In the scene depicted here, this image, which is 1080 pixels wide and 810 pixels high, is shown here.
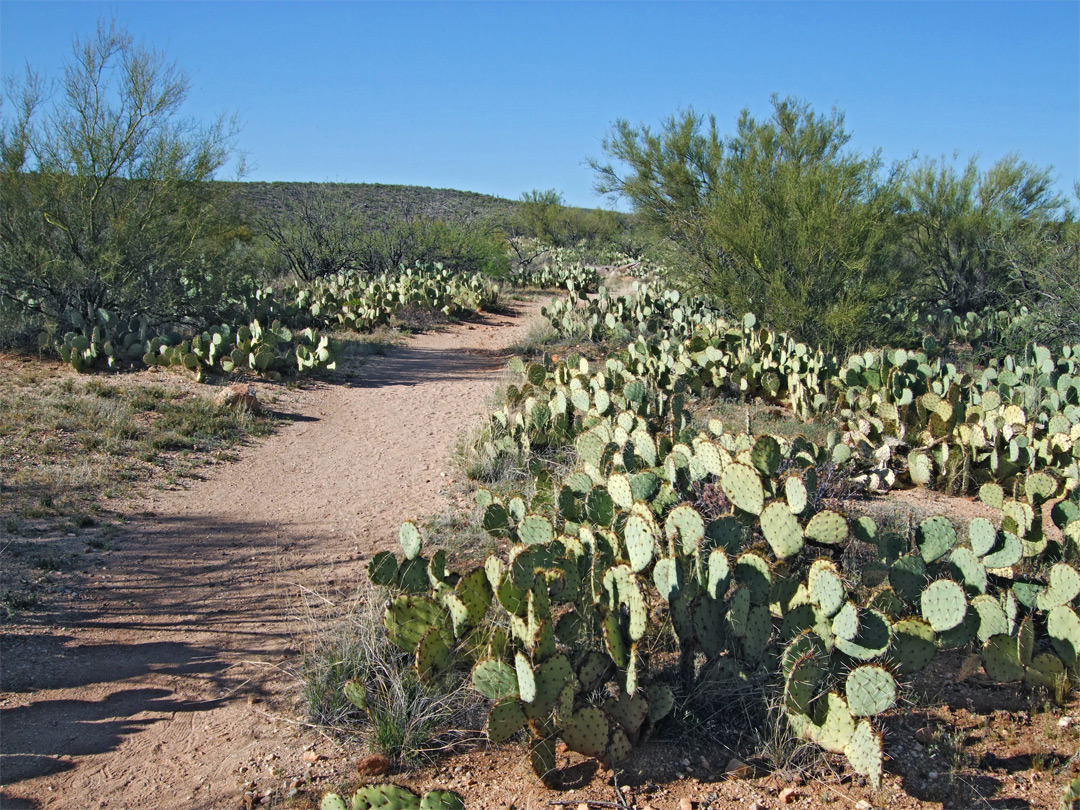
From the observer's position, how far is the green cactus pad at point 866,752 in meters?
2.77

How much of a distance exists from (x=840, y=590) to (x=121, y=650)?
320 centimetres

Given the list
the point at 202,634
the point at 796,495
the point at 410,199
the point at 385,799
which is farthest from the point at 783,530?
the point at 410,199

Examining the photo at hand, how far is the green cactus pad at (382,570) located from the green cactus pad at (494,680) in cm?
87

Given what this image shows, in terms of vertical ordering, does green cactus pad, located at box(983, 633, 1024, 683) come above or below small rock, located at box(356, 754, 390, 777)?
above

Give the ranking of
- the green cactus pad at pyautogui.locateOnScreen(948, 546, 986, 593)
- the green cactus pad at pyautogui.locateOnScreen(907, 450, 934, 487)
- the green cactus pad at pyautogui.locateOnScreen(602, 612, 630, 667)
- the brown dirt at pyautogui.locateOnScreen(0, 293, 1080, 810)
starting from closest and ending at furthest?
the brown dirt at pyautogui.locateOnScreen(0, 293, 1080, 810) → the green cactus pad at pyautogui.locateOnScreen(602, 612, 630, 667) → the green cactus pad at pyautogui.locateOnScreen(948, 546, 986, 593) → the green cactus pad at pyautogui.locateOnScreen(907, 450, 934, 487)

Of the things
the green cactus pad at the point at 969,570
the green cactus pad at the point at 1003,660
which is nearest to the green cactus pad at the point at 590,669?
the green cactus pad at the point at 1003,660

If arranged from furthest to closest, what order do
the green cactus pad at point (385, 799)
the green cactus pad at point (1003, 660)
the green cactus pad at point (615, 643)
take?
the green cactus pad at point (1003, 660) < the green cactus pad at point (615, 643) < the green cactus pad at point (385, 799)

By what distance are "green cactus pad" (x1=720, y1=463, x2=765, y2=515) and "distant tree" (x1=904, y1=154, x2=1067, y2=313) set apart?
458 inches

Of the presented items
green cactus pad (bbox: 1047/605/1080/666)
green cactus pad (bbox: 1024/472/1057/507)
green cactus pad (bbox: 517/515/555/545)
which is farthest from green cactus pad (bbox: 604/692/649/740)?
green cactus pad (bbox: 1024/472/1057/507)

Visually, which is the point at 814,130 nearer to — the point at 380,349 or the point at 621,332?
the point at 621,332

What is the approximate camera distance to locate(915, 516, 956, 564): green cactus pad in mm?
3922

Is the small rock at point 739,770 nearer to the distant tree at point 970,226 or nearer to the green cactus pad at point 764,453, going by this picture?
the green cactus pad at point 764,453

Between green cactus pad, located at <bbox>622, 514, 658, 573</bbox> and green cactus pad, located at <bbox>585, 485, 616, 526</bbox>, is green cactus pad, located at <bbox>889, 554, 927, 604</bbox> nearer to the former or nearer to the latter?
green cactus pad, located at <bbox>622, 514, 658, 573</bbox>

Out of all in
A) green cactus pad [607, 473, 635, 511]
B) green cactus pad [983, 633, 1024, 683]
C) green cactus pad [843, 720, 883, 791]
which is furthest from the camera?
green cactus pad [607, 473, 635, 511]
